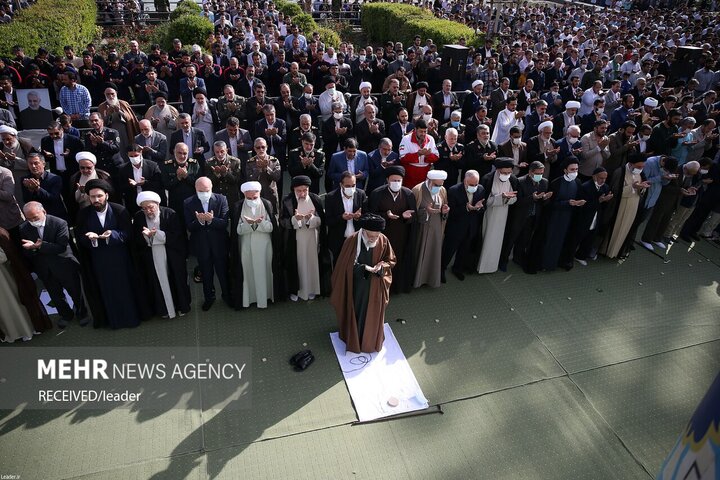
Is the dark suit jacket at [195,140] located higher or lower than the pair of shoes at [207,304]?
higher

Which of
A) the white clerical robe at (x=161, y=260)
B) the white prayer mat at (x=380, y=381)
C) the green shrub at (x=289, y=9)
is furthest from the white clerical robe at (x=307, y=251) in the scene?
the green shrub at (x=289, y=9)

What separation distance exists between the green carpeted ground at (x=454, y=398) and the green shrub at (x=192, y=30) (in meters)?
12.9

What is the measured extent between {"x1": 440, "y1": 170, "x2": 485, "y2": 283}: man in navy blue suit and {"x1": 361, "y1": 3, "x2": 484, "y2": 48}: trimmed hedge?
1359 centimetres

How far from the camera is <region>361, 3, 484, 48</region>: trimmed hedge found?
1897cm

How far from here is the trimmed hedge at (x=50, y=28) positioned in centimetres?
1348

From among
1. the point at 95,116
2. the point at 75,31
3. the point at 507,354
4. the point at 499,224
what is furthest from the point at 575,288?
the point at 75,31

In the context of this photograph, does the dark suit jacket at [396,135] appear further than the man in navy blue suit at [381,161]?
Yes

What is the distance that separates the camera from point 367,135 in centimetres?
927

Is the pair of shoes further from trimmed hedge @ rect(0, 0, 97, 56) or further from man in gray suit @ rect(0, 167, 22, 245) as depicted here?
trimmed hedge @ rect(0, 0, 97, 56)

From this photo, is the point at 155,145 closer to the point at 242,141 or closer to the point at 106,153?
the point at 106,153

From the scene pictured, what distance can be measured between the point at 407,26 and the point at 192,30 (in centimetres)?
879

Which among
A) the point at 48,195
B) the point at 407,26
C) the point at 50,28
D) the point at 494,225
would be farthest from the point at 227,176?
the point at 407,26

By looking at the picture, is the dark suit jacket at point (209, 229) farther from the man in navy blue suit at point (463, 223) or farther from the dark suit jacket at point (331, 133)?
the dark suit jacket at point (331, 133)

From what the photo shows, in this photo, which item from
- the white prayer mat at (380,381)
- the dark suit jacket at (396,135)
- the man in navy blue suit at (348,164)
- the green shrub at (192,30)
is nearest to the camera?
the white prayer mat at (380,381)
